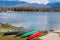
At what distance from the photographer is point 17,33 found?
6.35m

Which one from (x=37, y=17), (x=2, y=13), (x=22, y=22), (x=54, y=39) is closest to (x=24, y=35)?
(x=54, y=39)

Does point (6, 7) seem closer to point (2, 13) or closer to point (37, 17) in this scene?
point (2, 13)

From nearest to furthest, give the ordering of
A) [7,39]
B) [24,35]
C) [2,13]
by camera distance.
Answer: [7,39]
[24,35]
[2,13]

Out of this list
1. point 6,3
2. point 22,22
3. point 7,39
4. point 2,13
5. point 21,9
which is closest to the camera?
point 7,39

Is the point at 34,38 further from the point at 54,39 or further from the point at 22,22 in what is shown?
the point at 22,22

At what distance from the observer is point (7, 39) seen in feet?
18.7

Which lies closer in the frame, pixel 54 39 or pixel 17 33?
pixel 54 39

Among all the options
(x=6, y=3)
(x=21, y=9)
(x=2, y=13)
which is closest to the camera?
(x=6, y=3)

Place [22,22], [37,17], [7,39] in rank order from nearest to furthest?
[7,39] → [22,22] → [37,17]

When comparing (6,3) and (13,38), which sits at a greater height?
(6,3)

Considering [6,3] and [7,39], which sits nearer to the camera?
[7,39]

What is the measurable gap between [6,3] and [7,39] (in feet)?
5.01

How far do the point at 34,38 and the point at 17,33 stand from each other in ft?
2.63

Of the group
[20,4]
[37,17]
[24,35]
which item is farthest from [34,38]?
[37,17]
